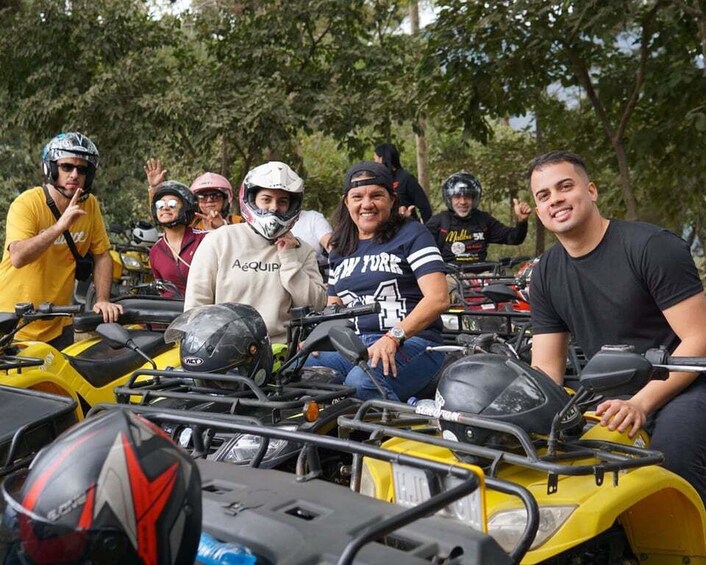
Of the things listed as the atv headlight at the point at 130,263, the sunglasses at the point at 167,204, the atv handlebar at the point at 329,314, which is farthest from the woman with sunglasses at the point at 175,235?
the atv headlight at the point at 130,263

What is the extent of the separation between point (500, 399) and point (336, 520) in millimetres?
987

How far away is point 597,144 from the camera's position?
12.6 m

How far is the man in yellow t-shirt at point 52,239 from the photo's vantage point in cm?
604

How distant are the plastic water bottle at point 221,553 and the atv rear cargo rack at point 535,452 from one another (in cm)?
91

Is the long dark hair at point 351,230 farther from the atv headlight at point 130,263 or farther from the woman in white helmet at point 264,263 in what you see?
the atv headlight at point 130,263

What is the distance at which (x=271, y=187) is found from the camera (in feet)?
18.1

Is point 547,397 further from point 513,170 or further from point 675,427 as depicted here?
point 513,170

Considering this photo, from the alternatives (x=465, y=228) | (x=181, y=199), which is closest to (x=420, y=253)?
(x=181, y=199)

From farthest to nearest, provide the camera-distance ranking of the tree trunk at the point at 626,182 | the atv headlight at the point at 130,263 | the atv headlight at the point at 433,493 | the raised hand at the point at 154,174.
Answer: the atv headlight at the point at 130,263
the tree trunk at the point at 626,182
the raised hand at the point at 154,174
the atv headlight at the point at 433,493

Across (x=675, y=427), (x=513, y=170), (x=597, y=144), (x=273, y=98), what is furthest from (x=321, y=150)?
(x=675, y=427)

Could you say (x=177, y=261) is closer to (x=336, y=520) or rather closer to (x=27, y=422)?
(x=27, y=422)

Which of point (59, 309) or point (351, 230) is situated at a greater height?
point (351, 230)

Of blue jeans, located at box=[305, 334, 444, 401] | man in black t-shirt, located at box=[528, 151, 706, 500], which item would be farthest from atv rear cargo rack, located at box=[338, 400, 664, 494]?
blue jeans, located at box=[305, 334, 444, 401]

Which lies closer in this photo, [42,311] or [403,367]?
[403,367]
